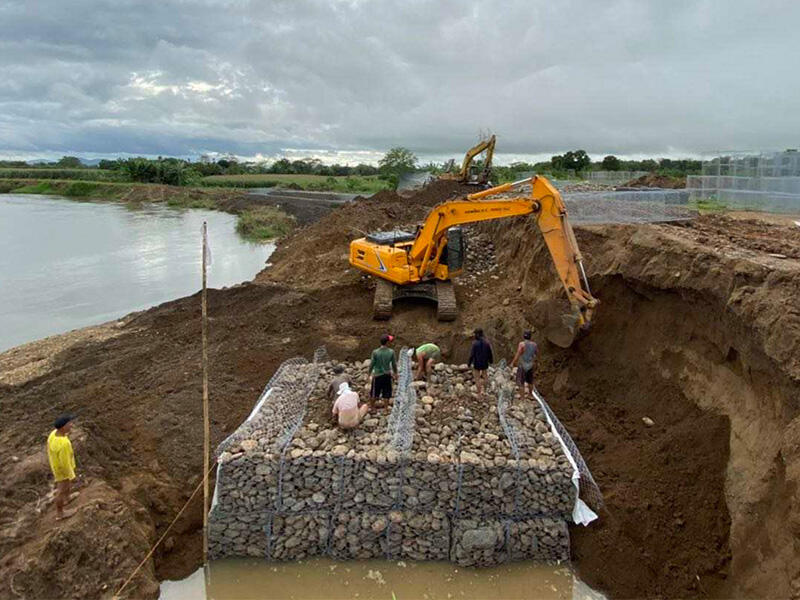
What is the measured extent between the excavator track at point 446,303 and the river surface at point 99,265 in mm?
11170

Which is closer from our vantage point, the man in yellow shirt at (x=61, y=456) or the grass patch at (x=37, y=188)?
the man in yellow shirt at (x=61, y=456)

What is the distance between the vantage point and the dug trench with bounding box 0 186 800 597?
268 inches

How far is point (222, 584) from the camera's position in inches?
289

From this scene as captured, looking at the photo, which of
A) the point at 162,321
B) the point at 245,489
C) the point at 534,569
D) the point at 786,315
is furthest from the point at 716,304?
the point at 162,321

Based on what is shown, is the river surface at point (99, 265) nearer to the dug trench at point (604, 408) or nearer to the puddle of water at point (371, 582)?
the dug trench at point (604, 408)

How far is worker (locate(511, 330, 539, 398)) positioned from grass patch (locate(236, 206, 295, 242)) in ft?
88.0

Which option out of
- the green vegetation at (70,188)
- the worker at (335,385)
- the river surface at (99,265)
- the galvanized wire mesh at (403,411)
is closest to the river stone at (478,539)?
the galvanized wire mesh at (403,411)

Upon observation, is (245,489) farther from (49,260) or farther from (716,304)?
(49,260)

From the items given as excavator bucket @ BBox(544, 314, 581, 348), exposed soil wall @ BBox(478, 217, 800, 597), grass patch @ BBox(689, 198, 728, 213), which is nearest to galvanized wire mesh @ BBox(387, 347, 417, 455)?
exposed soil wall @ BBox(478, 217, 800, 597)

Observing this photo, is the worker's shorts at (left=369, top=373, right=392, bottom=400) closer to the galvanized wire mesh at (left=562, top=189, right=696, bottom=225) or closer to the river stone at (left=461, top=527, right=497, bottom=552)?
the river stone at (left=461, top=527, right=497, bottom=552)

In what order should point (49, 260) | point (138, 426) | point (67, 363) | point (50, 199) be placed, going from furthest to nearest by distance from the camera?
point (50, 199), point (49, 260), point (67, 363), point (138, 426)

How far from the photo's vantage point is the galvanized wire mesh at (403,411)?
7.68 metres

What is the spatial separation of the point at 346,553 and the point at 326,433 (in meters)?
1.73

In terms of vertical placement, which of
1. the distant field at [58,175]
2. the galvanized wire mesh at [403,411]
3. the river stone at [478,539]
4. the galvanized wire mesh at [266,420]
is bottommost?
the river stone at [478,539]
